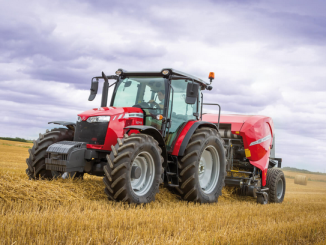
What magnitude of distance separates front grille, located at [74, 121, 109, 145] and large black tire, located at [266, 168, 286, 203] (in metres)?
5.34

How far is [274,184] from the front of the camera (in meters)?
9.28

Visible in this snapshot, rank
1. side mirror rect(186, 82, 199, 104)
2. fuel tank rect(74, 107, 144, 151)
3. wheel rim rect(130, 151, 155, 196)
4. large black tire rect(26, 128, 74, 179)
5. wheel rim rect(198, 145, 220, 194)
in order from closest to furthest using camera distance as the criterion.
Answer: wheel rim rect(130, 151, 155, 196), fuel tank rect(74, 107, 144, 151), side mirror rect(186, 82, 199, 104), large black tire rect(26, 128, 74, 179), wheel rim rect(198, 145, 220, 194)

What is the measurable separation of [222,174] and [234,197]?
169 centimetres

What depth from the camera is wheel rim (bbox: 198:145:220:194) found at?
7309 mm

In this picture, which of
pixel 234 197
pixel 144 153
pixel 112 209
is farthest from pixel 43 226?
pixel 234 197

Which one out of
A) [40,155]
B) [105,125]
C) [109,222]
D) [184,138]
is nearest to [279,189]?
[184,138]

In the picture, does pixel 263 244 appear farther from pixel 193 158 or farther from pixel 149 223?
pixel 193 158

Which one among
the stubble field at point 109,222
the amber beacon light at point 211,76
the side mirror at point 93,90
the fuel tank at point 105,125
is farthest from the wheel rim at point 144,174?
the amber beacon light at point 211,76

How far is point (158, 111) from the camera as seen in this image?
6.59 meters

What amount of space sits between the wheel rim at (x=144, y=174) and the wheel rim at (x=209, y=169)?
1.70 meters

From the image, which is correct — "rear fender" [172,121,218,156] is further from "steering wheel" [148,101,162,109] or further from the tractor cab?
"steering wheel" [148,101,162,109]

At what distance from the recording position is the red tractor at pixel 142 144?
5.43 meters

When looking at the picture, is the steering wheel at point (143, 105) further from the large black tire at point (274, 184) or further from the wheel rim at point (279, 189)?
the wheel rim at point (279, 189)

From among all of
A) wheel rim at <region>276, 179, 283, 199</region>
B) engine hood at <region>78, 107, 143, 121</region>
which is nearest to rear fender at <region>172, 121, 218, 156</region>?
engine hood at <region>78, 107, 143, 121</region>
